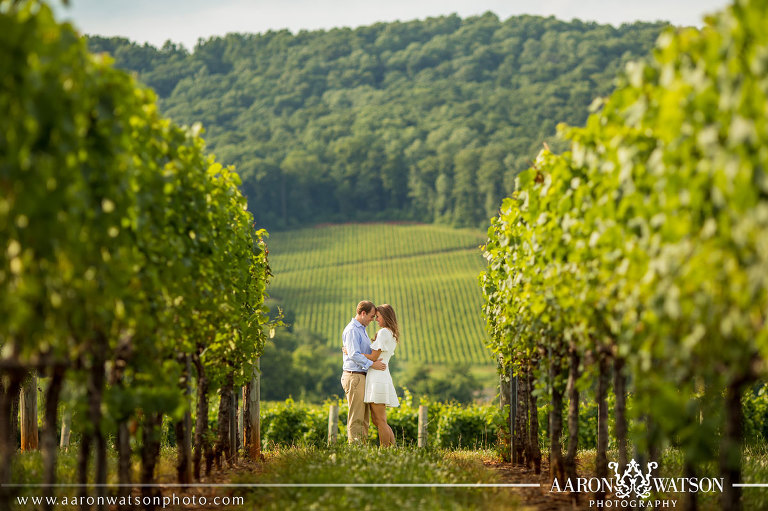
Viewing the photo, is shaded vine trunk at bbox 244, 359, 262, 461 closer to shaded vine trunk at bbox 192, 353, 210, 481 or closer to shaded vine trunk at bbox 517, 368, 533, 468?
shaded vine trunk at bbox 192, 353, 210, 481

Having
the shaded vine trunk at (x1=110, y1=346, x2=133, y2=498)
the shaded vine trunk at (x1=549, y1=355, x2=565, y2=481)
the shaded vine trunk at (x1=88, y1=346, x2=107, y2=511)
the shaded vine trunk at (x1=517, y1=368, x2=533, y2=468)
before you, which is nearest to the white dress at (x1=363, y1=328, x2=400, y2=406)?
the shaded vine trunk at (x1=517, y1=368, x2=533, y2=468)

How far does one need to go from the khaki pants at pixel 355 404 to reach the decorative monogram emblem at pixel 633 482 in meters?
5.25

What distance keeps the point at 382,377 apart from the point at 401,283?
182 feet

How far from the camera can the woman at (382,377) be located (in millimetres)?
11484

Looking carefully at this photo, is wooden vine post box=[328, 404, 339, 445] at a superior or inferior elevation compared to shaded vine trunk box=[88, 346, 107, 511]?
inferior

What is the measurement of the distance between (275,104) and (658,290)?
414 ft

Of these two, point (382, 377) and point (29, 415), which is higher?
point (382, 377)

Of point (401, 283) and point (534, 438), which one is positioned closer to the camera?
point (534, 438)

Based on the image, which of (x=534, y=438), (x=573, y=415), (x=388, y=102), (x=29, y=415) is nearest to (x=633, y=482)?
(x=573, y=415)

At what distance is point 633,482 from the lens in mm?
6164

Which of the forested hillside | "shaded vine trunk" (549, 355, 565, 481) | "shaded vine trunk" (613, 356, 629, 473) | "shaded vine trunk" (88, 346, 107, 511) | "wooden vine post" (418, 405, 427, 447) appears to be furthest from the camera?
the forested hillside

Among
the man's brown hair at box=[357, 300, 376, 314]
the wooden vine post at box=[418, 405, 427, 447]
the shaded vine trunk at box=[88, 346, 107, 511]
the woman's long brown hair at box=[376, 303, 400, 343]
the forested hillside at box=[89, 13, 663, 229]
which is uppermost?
the forested hillside at box=[89, 13, 663, 229]

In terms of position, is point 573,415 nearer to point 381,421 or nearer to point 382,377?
point 382,377

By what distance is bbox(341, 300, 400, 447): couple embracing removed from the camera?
11.5 metres
